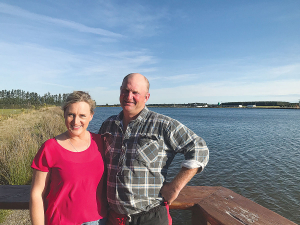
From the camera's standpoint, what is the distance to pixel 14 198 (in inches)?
84.2

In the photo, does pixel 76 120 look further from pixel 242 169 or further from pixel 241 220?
pixel 242 169

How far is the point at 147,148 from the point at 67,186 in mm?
804

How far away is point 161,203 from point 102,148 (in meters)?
0.84

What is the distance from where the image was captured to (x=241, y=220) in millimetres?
1669

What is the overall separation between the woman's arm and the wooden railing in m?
0.43

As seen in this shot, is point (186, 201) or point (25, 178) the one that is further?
point (25, 178)

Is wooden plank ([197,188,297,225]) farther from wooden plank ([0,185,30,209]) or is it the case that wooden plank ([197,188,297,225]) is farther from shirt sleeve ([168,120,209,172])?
wooden plank ([0,185,30,209])

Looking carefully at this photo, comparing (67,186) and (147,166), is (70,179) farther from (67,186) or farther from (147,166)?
(147,166)

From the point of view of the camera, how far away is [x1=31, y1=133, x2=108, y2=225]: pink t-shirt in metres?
1.80

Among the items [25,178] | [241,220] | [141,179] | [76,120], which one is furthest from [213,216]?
[25,178]

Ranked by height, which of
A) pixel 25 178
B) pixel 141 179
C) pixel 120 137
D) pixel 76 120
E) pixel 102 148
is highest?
pixel 76 120

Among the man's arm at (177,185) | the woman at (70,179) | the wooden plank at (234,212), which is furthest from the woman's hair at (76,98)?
the wooden plank at (234,212)

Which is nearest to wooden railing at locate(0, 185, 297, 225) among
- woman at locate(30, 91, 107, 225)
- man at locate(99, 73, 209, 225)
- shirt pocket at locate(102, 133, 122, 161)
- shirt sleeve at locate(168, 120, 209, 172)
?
man at locate(99, 73, 209, 225)

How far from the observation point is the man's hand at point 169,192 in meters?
1.92
